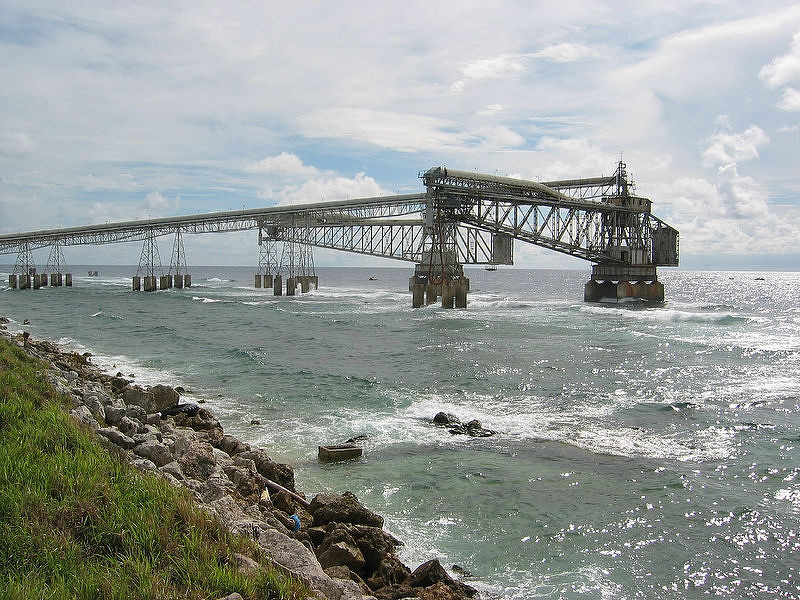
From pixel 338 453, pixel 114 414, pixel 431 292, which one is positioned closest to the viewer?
pixel 114 414

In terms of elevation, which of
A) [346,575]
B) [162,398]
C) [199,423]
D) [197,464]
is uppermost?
[197,464]

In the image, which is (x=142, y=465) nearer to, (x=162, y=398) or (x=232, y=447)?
(x=232, y=447)

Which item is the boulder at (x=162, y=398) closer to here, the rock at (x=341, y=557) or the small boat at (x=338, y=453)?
the small boat at (x=338, y=453)

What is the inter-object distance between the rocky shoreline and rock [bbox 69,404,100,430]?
0.03m

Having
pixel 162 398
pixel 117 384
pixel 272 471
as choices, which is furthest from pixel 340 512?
pixel 117 384

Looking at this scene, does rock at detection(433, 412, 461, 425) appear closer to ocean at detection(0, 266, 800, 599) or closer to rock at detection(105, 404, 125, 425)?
ocean at detection(0, 266, 800, 599)

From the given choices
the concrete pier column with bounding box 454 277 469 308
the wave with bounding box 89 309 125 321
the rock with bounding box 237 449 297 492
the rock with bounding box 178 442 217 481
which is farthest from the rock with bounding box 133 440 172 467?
the concrete pier column with bounding box 454 277 469 308

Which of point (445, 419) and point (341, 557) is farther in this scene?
point (445, 419)

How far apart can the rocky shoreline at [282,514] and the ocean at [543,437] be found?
39.1 inches

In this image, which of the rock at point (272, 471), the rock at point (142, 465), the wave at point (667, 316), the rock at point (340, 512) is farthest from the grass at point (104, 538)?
the wave at point (667, 316)

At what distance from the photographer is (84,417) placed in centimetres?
953

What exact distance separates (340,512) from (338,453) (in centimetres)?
425

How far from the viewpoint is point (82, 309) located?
53.1 metres

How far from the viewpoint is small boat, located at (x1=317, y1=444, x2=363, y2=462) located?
13.2 m
